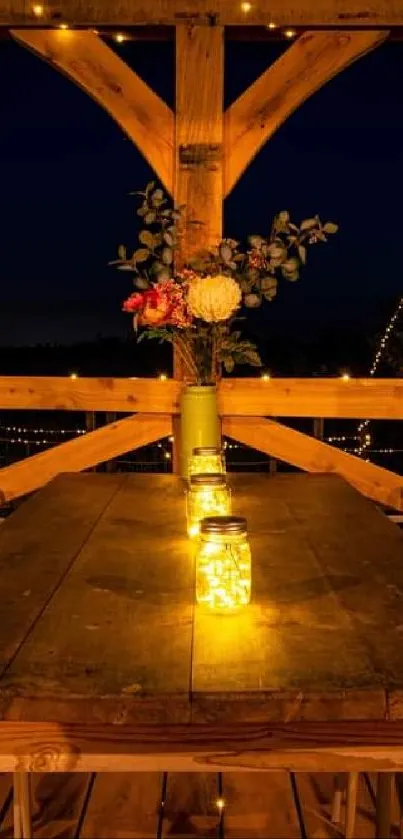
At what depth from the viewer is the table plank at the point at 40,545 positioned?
1414mm

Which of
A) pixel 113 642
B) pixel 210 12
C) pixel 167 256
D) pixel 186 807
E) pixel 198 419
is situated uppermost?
pixel 210 12

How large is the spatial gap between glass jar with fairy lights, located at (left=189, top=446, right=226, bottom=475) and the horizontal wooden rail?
54.4 inches

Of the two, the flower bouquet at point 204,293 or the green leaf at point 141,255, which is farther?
the green leaf at point 141,255

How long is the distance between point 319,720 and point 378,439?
7.25 metres

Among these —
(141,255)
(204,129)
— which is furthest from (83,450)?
(204,129)

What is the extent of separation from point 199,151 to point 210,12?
48cm

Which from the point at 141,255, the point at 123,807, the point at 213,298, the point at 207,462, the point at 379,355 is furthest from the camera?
the point at 379,355

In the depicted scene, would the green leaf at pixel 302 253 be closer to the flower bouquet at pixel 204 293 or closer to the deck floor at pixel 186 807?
the flower bouquet at pixel 204 293

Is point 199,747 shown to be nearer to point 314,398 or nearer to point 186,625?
point 186,625

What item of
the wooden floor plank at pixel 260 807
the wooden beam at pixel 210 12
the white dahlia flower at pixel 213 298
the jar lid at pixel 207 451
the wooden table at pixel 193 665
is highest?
the wooden beam at pixel 210 12

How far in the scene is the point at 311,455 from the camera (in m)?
3.86

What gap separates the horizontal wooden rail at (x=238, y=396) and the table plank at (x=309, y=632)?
5.56 ft

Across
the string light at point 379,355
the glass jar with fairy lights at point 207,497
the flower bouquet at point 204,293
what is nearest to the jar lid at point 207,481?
the glass jar with fairy lights at point 207,497

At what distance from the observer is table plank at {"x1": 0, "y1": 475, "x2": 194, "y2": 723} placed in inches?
43.9
